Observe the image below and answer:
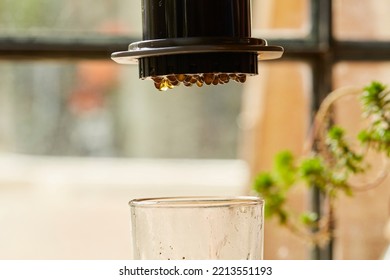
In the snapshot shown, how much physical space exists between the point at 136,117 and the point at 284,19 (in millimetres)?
364

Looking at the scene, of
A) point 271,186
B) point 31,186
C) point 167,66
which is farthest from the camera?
point 31,186

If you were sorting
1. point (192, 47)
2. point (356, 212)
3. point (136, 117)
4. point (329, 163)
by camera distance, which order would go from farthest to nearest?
point (136, 117) < point (356, 212) < point (329, 163) < point (192, 47)

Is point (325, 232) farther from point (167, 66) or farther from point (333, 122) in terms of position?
point (167, 66)

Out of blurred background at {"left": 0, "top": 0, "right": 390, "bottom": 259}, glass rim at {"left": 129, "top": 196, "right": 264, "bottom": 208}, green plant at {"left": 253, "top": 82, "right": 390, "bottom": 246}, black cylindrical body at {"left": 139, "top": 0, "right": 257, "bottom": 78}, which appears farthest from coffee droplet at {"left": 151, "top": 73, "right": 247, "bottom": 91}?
blurred background at {"left": 0, "top": 0, "right": 390, "bottom": 259}

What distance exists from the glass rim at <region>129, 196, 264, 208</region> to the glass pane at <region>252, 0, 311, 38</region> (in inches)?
25.8

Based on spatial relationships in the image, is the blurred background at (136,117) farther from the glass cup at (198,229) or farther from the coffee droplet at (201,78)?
the coffee droplet at (201,78)

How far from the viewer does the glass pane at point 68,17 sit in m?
1.47

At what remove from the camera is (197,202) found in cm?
86

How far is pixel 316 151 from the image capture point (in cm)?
128

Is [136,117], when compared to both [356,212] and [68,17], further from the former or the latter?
[356,212]

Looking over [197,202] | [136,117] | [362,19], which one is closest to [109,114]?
[136,117]

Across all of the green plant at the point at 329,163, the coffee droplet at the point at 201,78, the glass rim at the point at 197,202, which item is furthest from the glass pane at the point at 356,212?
the coffee droplet at the point at 201,78

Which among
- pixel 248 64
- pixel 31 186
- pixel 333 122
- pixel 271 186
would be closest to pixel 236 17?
pixel 248 64

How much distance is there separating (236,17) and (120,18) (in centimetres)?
82
